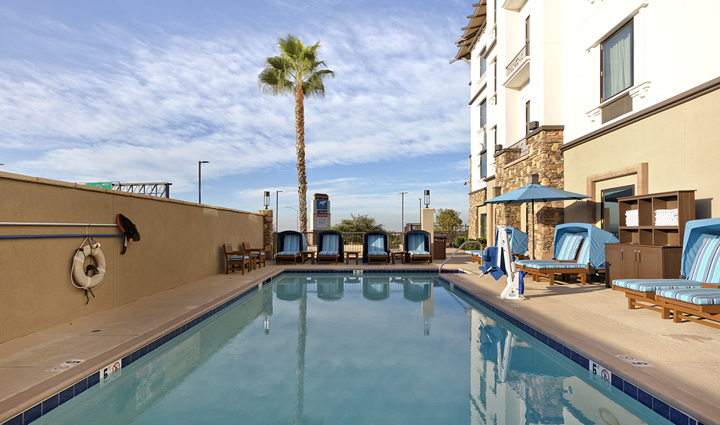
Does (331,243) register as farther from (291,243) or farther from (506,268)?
(506,268)

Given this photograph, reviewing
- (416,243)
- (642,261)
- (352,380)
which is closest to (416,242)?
(416,243)

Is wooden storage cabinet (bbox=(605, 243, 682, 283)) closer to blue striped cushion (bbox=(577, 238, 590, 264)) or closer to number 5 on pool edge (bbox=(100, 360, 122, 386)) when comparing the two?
blue striped cushion (bbox=(577, 238, 590, 264))

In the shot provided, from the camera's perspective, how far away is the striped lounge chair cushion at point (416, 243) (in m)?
12.5

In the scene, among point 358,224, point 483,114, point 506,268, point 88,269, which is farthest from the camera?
point 358,224

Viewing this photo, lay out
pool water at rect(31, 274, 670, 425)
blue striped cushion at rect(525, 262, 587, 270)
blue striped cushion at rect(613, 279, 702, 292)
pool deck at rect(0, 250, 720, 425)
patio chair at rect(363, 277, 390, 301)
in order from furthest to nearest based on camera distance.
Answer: patio chair at rect(363, 277, 390, 301) → blue striped cushion at rect(525, 262, 587, 270) → blue striped cushion at rect(613, 279, 702, 292) → pool water at rect(31, 274, 670, 425) → pool deck at rect(0, 250, 720, 425)

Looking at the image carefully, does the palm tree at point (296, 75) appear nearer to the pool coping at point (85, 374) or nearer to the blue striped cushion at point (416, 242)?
the blue striped cushion at point (416, 242)

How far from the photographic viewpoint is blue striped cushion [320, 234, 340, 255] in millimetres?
12587

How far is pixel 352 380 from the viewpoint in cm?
358

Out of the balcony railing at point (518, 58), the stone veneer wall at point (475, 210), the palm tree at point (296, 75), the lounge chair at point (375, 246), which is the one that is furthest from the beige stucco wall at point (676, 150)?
the palm tree at point (296, 75)

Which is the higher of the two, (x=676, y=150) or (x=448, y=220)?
(x=676, y=150)

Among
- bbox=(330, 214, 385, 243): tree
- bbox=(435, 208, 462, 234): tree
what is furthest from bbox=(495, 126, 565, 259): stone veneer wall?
bbox=(330, 214, 385, 243): tree

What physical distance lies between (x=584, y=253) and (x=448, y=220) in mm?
19107

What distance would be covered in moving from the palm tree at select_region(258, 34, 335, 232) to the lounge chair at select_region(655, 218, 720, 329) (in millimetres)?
12890

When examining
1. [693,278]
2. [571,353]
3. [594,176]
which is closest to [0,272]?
[571,353]
